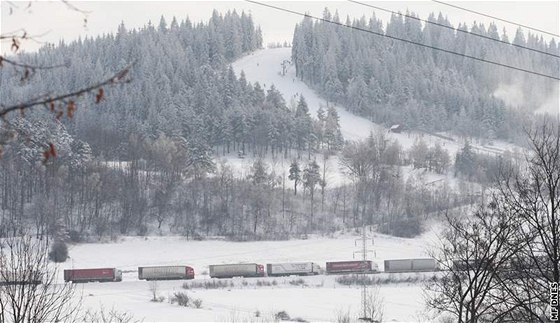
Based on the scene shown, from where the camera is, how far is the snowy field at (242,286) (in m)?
54.6

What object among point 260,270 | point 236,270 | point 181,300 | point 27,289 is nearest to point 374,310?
point 181,300

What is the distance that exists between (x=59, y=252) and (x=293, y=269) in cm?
2674

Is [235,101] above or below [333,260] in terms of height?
above

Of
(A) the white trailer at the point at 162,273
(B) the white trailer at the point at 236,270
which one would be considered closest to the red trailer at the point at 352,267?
(B) the white trailer at the point at 236,270

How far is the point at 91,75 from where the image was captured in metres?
185

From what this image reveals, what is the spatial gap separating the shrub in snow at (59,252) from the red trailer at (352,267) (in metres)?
30.1

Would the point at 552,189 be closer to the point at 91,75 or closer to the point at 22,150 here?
the point at 22,150

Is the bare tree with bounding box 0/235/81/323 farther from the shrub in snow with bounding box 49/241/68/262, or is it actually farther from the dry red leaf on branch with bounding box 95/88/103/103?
the shrub in snow with bounding box 49/241/68/262

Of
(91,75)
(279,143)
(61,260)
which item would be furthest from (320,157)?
(61,260)

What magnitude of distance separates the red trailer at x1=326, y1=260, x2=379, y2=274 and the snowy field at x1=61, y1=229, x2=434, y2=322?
2.51 meters

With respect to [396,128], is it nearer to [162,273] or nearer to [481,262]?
[162,273]

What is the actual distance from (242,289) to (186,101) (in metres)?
106

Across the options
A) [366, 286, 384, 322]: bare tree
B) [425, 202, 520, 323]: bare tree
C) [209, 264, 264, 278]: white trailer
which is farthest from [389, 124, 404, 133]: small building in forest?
[425, 202, 520, 323]: bare tree

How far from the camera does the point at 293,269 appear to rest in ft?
282
